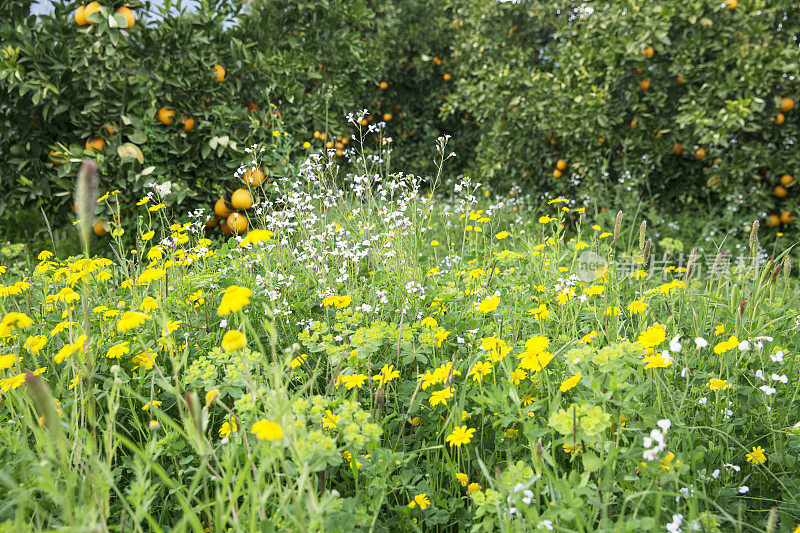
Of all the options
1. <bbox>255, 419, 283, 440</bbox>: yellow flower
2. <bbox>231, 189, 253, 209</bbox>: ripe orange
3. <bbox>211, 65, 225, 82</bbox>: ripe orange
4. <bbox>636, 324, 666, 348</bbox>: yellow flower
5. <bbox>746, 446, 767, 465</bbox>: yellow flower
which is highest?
<bbox>211, 65, 225, 82</bbox>: ripe orange

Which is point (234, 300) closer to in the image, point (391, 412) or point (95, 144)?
point (391, 412)

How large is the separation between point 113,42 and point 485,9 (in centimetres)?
416

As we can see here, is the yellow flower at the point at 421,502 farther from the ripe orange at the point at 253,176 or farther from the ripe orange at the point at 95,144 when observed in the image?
the ripe orange at the point at 95,144

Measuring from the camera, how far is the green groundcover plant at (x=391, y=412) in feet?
3.46

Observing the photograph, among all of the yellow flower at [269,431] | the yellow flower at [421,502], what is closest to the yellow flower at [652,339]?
the yellow flower at [421,502]

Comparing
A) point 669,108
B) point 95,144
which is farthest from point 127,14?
point 669,108

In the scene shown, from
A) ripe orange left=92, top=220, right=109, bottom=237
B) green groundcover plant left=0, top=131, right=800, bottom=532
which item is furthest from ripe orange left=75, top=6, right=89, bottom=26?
green groundcover plant left=0, top=131, right=800, bottom=532

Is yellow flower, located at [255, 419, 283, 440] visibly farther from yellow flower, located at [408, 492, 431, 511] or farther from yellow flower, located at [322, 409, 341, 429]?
yellow flower, located at [408, 492, 431, 511]

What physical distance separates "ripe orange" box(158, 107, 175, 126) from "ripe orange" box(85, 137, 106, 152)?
1.43 ft

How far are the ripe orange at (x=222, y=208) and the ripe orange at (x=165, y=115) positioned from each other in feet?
2.16

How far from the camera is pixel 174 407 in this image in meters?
1.72

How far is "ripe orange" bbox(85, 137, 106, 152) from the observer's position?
3705mm

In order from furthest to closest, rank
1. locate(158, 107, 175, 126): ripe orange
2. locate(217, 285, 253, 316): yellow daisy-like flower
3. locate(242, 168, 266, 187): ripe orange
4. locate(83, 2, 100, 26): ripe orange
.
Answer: locate(158, 107, 175, 126): ripe orange → locate(83, 2, 100, 26): ripe orange → locate(242, 168, 266, 187): ripe orange → locate(217, 285, 253, 316): yellow daisy-like flower

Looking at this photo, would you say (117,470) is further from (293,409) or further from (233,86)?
(233,86)
